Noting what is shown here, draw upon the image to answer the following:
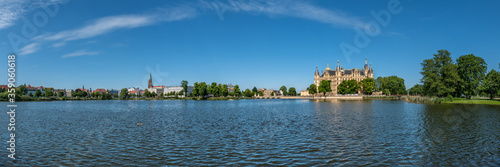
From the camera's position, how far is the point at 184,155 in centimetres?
1689

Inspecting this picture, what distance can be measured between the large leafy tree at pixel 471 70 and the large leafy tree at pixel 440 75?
9.70 ft

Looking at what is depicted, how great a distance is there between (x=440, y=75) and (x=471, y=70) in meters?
8.81


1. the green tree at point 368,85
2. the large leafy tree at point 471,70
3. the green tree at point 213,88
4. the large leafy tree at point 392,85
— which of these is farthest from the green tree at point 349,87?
the large leafy tree at point 471,70

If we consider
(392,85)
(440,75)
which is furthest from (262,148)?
(392,85)

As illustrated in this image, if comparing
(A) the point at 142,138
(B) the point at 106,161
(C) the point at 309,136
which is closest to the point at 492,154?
(C) the point at 309,136

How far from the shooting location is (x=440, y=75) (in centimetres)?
8706

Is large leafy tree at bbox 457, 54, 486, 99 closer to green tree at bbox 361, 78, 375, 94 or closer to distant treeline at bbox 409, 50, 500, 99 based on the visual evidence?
distant treeline at bbox 409, 50, 500, 99

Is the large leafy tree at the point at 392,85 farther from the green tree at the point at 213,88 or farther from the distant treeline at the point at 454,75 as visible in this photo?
the green tree at the point at 213,88

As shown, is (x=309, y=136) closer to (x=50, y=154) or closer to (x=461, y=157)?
(x=461, y=157)

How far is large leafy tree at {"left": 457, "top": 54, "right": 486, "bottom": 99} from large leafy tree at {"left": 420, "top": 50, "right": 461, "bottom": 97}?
2.96m

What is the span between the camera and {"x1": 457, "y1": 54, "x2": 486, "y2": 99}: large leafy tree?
83938 millimetres

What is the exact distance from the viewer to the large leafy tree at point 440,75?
78375 mm

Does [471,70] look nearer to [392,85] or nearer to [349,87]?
[392,85]

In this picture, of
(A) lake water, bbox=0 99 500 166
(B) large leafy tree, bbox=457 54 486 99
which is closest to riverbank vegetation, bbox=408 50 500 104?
(B) large leafy tree, bbox=457 54 486 99
